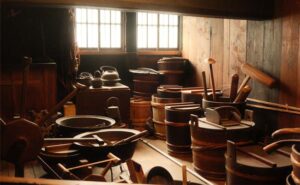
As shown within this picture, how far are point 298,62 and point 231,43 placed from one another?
1.76 m

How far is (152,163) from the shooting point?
5695 millimetres

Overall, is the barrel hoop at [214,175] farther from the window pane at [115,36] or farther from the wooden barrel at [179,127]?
the window pane at [115,36]

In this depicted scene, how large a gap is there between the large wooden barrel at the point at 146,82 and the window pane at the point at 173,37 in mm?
1488

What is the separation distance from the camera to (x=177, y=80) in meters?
8.21

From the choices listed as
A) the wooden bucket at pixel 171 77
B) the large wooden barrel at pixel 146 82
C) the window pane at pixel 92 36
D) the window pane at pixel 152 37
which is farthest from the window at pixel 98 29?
the wooden bucket at pixel 171 77

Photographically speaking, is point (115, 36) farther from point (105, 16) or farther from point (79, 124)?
point (79, 124)

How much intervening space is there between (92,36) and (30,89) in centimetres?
255

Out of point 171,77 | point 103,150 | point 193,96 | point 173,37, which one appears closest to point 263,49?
point 193,96

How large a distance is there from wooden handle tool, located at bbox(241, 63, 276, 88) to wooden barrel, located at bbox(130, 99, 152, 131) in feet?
7.87

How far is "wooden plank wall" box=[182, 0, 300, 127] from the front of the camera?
17.2 ft

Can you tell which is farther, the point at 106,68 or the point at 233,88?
the point at 106,68

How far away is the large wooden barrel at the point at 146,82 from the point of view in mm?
7832

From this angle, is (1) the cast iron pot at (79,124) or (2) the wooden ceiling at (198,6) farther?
(1) the cast iron pot at (79,124)

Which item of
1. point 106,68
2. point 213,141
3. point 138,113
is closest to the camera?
point 213,141
